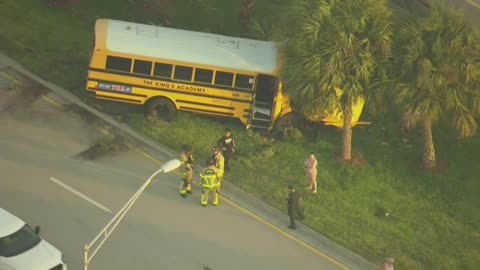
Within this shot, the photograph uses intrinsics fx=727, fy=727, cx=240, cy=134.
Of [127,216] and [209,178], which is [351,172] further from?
[127,216]

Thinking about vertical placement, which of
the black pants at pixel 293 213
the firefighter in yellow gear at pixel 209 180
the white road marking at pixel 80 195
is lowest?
the white road marking at pixel 80 195

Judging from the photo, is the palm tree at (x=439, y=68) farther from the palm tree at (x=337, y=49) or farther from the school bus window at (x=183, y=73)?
the school bus window at (x=183, y=73)

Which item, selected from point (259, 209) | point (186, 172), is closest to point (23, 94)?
point (186, 172)

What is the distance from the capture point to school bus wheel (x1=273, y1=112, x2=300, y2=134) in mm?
26391

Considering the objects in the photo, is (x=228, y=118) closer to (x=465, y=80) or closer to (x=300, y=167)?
(x=300, y=167)

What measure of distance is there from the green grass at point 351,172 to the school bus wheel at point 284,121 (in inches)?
21.1

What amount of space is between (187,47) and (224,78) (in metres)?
1.71

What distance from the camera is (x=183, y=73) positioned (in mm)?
25656

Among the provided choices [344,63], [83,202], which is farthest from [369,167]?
[83,202]

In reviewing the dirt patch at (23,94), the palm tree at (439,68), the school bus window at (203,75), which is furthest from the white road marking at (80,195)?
the palm tree at (439,68)

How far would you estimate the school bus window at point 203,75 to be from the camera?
25.6 m

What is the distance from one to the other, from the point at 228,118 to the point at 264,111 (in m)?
1.55

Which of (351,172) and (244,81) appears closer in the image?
(351,172)

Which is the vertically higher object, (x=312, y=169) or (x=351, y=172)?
(x=312, y=169)
